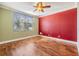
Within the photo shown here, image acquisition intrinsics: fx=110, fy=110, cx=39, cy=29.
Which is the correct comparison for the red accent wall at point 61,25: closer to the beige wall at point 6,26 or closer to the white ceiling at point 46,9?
the white ceiling at point 46,9

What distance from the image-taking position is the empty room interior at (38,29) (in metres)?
2.10

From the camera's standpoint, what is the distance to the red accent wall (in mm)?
2104

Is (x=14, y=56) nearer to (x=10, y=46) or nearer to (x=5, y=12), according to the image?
(x=10, y=46)

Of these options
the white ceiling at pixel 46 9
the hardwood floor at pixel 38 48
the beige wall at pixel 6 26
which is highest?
the white ceiling at pixel 46 9

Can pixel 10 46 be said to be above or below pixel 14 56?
above

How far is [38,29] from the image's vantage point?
229cm

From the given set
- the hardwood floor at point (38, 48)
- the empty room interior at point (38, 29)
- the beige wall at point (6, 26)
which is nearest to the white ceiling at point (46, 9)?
the empty room interior at point (38, 29)

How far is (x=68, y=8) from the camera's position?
209cm

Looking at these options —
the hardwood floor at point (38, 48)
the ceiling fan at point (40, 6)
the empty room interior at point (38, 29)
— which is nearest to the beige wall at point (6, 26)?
the empty room interior at point (38, 29)

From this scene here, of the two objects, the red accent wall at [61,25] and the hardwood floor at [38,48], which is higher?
the red accent wall at [61,25]

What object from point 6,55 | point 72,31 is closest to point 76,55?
point 72,31

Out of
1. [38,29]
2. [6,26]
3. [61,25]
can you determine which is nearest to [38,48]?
[38,29]

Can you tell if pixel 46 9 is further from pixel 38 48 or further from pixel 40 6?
pixel 38 48

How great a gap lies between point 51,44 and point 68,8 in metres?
0.77
